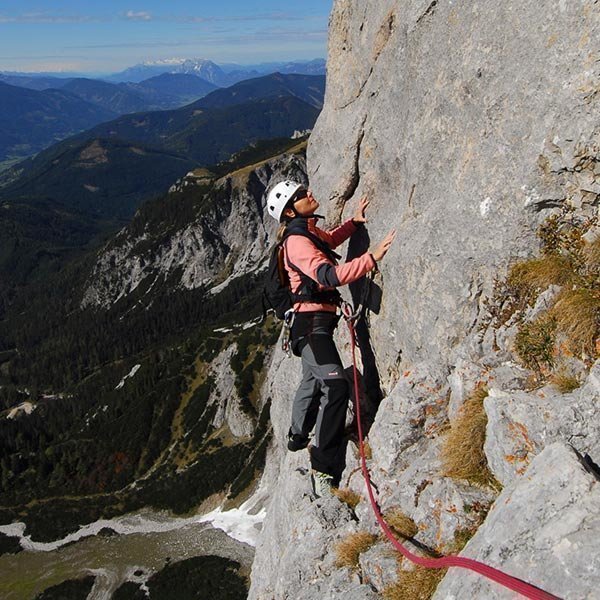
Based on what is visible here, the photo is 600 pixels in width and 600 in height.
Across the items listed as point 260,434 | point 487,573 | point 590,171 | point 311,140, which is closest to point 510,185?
point 590,171

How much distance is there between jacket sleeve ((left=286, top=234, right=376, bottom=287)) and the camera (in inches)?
410

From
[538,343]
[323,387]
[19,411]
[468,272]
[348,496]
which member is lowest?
[19,411]

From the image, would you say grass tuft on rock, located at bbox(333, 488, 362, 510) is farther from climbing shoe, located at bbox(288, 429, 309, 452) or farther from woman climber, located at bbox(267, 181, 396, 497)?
climbing shoe, located at bbox(288, 429, 309, 452)

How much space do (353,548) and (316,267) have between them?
5405 millimetres

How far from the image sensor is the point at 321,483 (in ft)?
38.7

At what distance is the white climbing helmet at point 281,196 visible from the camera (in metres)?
11.7

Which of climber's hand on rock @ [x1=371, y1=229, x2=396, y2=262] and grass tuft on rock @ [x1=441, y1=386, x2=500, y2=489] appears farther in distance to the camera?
climber's hand on rock @ [x1=371, y1=229, x2=396, y2=262]

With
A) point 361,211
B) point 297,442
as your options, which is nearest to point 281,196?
point 361,211

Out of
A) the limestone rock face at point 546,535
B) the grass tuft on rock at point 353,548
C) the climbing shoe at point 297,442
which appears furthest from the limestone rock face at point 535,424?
the climbing shoe at point 297,442

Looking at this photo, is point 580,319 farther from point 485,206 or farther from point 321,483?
point 321,483

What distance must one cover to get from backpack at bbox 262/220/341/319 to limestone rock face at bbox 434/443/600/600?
6.40 metres

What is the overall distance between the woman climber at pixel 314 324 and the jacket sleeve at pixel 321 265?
0.07 ft

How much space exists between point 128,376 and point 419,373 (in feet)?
594

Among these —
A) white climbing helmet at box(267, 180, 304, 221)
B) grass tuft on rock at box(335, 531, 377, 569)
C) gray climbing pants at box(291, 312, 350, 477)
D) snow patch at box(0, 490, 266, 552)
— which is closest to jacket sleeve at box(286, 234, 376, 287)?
white climbing helmet at box(267, 180, 304, 221)
